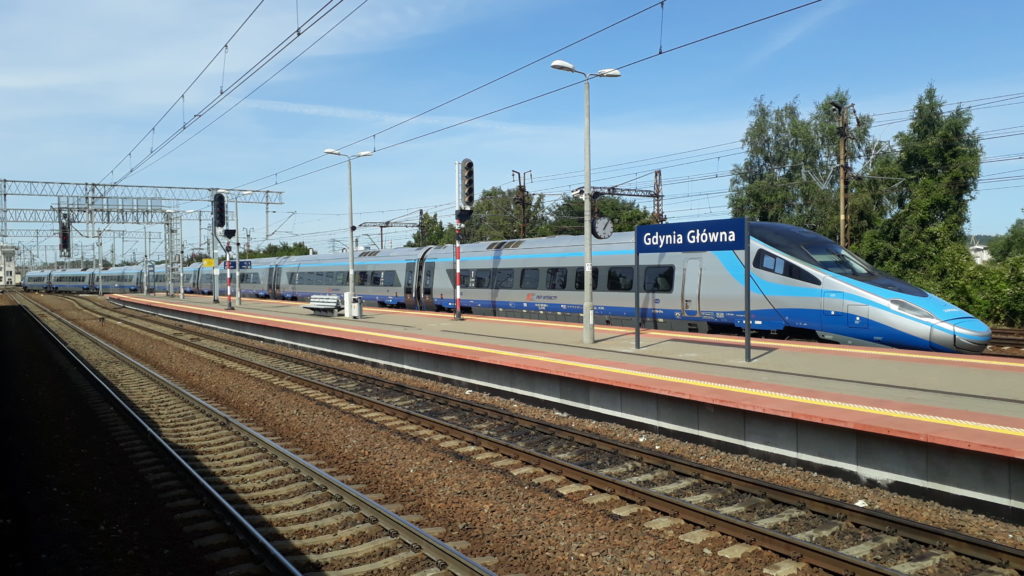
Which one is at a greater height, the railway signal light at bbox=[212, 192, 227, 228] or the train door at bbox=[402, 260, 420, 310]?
the railway signal light at bbox=[212, 192, 227, 228]

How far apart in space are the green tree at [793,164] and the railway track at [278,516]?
49.1m

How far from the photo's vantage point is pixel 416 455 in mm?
Answer: 9445

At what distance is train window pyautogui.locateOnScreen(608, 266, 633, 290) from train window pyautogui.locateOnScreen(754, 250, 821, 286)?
487 centimetres

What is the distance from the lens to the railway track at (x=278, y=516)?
19.5 ft

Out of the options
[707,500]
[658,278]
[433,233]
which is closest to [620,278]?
[658,278]

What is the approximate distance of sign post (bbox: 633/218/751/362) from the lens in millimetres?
12570

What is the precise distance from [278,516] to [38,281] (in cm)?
11727

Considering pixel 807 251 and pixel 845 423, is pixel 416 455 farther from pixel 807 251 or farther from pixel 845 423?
pixel 807 251

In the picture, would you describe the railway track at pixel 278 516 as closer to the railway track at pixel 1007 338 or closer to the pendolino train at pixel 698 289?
the pendolino train at pixel 698 289

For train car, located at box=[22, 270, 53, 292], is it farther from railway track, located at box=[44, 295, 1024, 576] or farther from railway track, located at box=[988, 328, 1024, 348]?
railway track, located at box=[988, 328, 1024, 348]

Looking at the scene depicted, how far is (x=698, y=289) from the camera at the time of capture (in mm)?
17969

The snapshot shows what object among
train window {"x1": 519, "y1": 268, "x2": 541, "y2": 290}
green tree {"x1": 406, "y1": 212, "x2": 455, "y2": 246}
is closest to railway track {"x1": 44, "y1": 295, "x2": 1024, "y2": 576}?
train window {"x1": 519, "y1": 268, "x2": 541, "y2": 290}

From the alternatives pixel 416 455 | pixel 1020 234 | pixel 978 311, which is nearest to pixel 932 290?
pixel 978 311

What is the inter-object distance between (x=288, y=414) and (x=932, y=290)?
26.6 m
